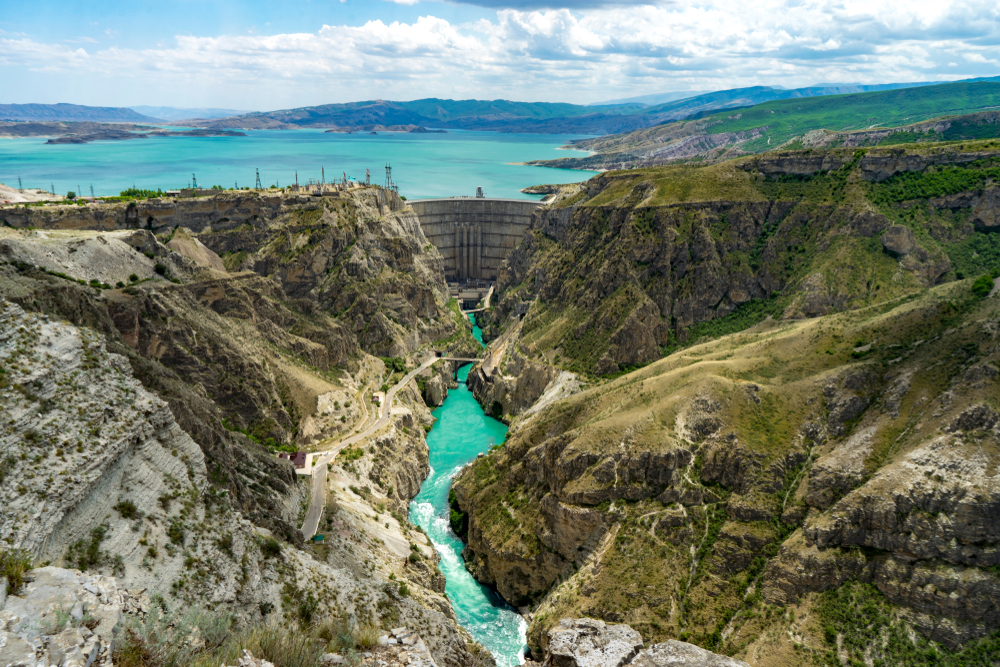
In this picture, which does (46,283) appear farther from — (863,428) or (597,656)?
(863,428)

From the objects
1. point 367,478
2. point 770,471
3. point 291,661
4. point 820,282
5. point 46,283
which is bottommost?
point 367,478

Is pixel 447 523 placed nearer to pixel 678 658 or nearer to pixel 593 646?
pixel 593 646

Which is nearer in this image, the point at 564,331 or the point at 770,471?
the point at 770,471

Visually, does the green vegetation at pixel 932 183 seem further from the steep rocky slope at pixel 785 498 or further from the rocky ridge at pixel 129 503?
the rocky ridge at pixel 129 503

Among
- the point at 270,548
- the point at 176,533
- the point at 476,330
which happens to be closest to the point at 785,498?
the point at 270,548

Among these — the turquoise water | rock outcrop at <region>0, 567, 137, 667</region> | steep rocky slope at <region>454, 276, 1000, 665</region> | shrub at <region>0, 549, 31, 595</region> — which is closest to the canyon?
steep rocky slope at <region>454, 276, 1000, 665</region>

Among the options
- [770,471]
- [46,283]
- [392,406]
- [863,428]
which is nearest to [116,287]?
[46,283]

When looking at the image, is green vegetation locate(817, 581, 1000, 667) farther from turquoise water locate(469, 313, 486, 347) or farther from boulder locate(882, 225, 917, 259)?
turquoise water locate(469, 313, 486, 347)
